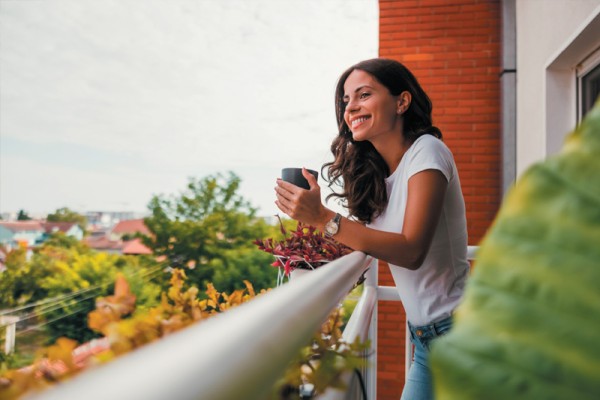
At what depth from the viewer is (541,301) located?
0.15m

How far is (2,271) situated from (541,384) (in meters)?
28.8

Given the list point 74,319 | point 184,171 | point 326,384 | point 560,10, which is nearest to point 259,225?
point 74,319

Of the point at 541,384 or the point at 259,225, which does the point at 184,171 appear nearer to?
the point at 259,225

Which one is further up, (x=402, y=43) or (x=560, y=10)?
(x=402, y=43)

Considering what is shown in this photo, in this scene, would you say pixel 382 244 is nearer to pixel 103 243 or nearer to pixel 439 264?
pixel 439 264

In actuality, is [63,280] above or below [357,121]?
below

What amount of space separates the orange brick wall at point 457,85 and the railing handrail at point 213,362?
13.1 feet

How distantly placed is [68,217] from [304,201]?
33675mm

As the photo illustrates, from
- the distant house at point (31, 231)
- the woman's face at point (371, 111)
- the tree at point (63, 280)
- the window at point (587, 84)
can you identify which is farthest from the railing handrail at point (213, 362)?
the distant house at point (31, 231)

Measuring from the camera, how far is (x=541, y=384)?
0.48ft

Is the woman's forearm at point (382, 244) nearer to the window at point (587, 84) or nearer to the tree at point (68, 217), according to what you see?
the window at point (587, 84)

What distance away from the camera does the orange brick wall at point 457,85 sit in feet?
13.6

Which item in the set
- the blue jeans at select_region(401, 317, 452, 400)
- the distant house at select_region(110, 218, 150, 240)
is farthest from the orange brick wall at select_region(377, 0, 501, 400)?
the distant house at select_region(110, 218, 150, 240)

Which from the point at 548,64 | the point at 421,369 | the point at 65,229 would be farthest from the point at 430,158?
the point at 65,229
